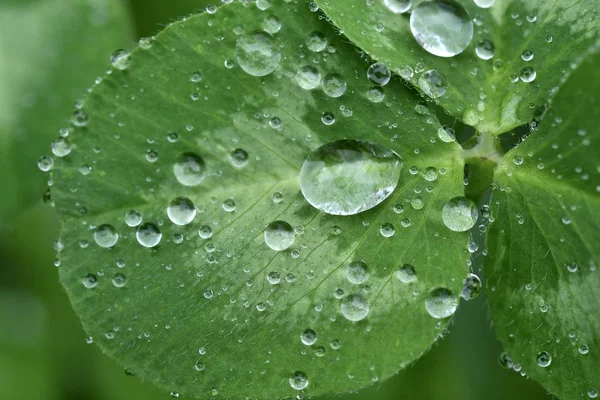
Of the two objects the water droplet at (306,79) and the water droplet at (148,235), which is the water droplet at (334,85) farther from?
the water droplet at (148,235)

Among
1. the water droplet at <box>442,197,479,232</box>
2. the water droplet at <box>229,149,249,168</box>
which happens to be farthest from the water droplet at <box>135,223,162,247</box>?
the water droplet at <box>442,197,479,232</box>

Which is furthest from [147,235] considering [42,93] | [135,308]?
[42,93]

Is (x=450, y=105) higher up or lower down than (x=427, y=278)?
higher up

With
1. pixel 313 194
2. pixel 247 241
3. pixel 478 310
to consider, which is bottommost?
pixel 478 310

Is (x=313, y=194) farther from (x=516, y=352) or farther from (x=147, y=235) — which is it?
(x=516, y=352)

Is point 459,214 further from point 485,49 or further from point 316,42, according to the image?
point 316,42

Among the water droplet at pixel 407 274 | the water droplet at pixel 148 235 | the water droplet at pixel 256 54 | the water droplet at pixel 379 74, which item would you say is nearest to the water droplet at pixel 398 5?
the water droplet at pixel 379 74

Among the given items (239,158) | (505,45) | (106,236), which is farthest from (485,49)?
(106,236)
